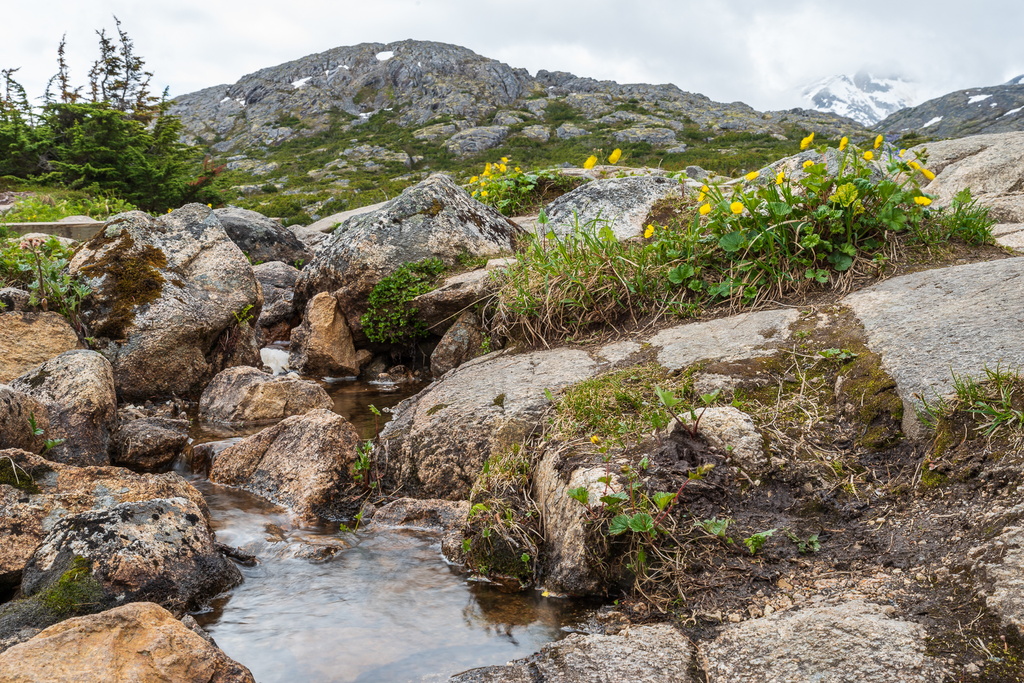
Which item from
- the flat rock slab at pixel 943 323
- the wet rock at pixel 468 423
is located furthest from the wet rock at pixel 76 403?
the flat rock slab at pixel 943 323

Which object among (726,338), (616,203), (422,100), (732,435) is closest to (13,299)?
(616,203)

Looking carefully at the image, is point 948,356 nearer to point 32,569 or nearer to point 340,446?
point 340,446

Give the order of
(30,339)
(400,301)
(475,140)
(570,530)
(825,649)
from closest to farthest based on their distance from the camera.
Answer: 1. (825,649)
2. (570,530)
3. (30,339)
4. (400,301)
5. (475,140)

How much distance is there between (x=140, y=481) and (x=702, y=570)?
3.69 metres

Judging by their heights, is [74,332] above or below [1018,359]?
above

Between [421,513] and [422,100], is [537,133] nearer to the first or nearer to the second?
[422,100]

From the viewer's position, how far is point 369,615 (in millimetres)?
3426

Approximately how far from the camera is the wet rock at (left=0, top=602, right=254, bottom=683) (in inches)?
92.6

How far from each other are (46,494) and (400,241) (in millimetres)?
5358

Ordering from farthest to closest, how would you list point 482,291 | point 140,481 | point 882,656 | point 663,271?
point 482,291, point 663,271, point 140,481, point 882,656

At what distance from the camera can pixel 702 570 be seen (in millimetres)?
2867

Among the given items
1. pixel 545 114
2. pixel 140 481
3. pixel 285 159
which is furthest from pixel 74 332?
pixel 545 114

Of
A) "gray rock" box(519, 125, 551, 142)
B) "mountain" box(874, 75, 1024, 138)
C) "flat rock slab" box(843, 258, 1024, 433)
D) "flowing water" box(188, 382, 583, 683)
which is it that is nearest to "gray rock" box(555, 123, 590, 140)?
"gray rock" box(519, 125, 551, 142)

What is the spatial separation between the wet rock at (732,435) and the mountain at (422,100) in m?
56.2
